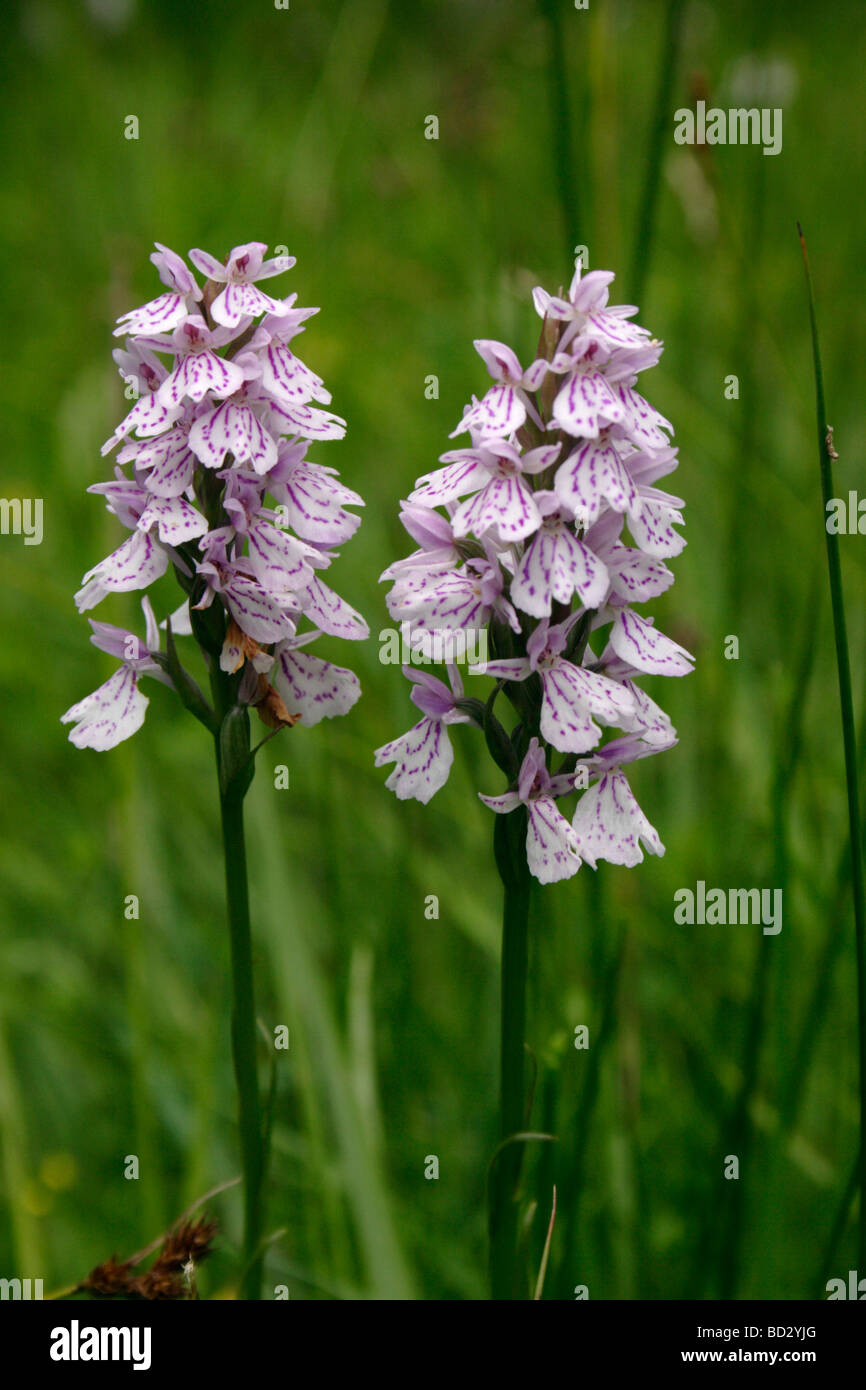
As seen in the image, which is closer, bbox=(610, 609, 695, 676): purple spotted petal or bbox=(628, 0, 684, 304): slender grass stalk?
bbox=(610, 609, 695, 676): purple spotted petal

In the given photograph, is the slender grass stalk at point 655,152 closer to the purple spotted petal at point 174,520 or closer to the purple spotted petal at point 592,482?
the purple spotted petal at point 592,482

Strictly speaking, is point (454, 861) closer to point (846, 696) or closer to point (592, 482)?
point (846, 696)

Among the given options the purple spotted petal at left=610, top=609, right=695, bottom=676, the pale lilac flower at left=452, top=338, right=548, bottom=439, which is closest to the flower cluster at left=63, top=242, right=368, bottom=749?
the pale lilac flower at left=452, top=338, right=548, bottom=439

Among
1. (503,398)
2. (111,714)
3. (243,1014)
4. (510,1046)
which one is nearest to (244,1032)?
(243,1014)

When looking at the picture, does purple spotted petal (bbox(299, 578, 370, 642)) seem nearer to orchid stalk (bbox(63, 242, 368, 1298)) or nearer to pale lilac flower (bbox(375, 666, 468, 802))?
orchid stalk (bbox(63, 242, 368, 1298))

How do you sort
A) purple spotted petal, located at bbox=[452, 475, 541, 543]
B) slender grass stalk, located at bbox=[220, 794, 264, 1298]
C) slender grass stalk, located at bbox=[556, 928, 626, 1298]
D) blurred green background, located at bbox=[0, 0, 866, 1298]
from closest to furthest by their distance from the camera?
purple spotted petal, located at bbox=[452, 475, 541, 543] < slender grass stalk, located at bbox=[220, 794, 264, 1298] < slender grass stalk, located at bbox=[556, 928, 626, 1298] < blurred green background, located at bbox=[0, 0, 866, 1298]
